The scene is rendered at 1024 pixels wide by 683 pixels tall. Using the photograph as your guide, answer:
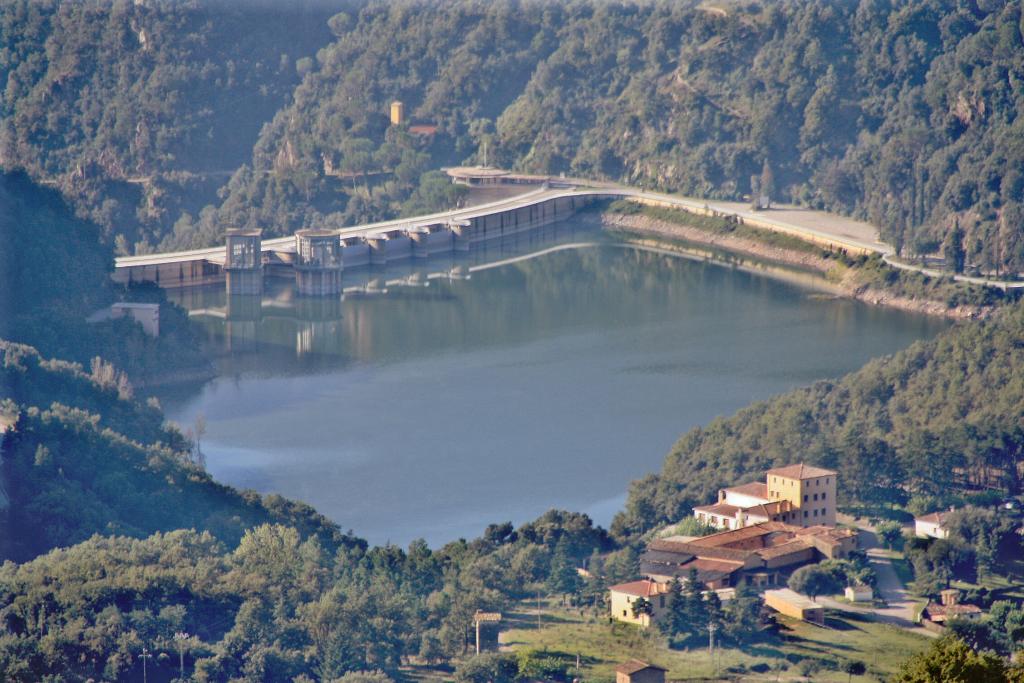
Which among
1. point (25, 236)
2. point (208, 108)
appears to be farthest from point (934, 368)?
point (208, 108)

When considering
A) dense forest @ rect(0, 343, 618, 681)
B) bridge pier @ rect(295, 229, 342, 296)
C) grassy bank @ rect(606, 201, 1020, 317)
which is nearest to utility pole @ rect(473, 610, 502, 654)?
dense forest @ rect(0, 343, 618, 681)

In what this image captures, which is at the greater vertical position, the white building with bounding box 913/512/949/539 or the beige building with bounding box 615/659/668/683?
the white building with bounding box 913/512/949/539

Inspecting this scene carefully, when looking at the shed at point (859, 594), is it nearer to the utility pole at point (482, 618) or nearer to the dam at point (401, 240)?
the utility pole at point (482, 618)

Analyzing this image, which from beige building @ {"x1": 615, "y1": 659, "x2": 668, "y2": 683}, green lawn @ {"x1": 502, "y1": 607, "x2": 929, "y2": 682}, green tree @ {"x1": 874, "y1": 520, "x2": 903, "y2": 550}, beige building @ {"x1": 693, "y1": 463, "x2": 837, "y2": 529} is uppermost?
beige building @ {"x1": 693, "y1": 463, "x2": 837, "y2": 529}

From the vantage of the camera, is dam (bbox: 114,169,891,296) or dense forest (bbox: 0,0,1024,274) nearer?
dam (bbox: 114,169,891,296)

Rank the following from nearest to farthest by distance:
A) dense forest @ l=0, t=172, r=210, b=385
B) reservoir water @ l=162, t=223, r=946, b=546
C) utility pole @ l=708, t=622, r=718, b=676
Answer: utility pole @ l=708, t=622, r=718, b=676, reservoir water @ l=162, t=223, r=946, b=546, dense forest @ l=0, t=172, r=210, b=385

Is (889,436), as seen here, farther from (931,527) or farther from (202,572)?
(202,572)

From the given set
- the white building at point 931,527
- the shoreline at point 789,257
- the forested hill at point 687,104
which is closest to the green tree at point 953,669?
the white building at point 931,527

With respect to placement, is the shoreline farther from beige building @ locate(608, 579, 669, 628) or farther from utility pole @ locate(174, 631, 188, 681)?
utility pole @ locate(174, 631, 188, 681)
